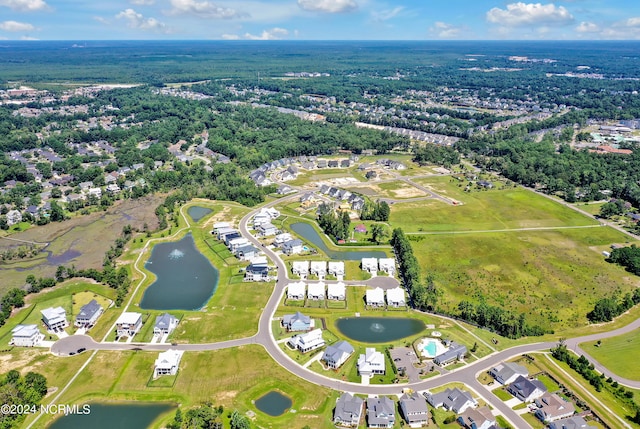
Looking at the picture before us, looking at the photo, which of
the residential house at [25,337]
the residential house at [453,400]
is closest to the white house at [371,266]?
the residential house at [453,400]

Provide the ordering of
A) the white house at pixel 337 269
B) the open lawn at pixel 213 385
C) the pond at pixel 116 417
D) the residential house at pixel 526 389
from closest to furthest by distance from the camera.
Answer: the pond at pixel 116 417 < the open lawn at pixel 213 385 < the residential house at pixel 526 389 < the white house at pixel 337 269

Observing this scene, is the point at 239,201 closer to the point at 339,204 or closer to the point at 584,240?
the point at 339,204

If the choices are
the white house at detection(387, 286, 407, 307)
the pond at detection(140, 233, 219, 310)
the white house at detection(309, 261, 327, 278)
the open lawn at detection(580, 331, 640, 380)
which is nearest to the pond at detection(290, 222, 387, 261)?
the white house at detection(309, 261, 327, 278)

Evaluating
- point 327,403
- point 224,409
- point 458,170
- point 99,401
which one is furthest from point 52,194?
point 458,170

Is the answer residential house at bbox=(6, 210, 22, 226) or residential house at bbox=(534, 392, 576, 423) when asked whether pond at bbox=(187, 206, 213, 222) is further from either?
residential house at bbox=(534, 392, 576, 423)

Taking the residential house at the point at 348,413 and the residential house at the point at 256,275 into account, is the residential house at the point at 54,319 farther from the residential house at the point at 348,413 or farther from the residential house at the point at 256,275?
the residential house at the point at 348,413

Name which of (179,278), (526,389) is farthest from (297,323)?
(526,389)
